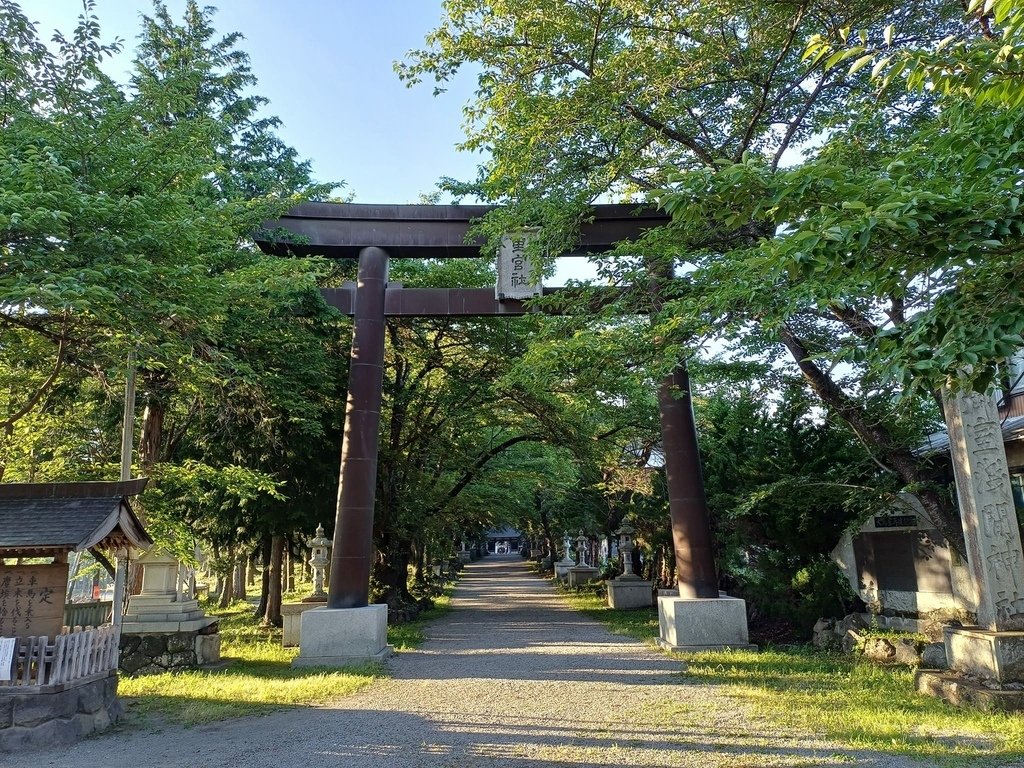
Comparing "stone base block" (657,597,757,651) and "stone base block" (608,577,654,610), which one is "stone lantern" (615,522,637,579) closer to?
"stone base block" (608,577,654,610)

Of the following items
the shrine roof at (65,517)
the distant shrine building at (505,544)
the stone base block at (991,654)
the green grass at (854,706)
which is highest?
the shrine roof at (65,517)

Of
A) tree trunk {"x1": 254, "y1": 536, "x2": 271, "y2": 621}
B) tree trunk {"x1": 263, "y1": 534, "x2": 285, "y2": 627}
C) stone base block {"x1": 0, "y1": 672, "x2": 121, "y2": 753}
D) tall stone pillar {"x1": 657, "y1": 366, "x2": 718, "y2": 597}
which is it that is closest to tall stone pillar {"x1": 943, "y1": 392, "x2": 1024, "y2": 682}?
tall stone pillar {"x1": 657, "y1": 366, "x2": 718, "y2": 597}

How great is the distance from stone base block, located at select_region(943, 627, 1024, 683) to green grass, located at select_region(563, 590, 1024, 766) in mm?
552

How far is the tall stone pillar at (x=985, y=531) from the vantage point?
739 centimetres

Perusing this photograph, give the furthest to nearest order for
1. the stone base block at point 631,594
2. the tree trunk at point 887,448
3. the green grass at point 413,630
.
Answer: the stone base block at point 631,594, the green grass at point 413,630, the tree trunk at point 887,448

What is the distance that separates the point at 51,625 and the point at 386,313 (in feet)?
23.8

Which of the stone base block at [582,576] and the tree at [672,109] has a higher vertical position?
the tree at [672,109]

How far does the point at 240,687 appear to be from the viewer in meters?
9.13

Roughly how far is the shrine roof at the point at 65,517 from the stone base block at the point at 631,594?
14493 mm

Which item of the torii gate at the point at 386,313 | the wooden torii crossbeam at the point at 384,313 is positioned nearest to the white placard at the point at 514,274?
the torii gate at the point at 386,313

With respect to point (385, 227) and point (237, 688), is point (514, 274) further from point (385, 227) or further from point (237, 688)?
point (237, 688)

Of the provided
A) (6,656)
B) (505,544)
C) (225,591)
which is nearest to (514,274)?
(6,656)

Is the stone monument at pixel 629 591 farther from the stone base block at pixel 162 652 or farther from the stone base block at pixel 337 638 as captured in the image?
the stone base block at pixel 162 652

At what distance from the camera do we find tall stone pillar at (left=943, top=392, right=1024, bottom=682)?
291 inches
